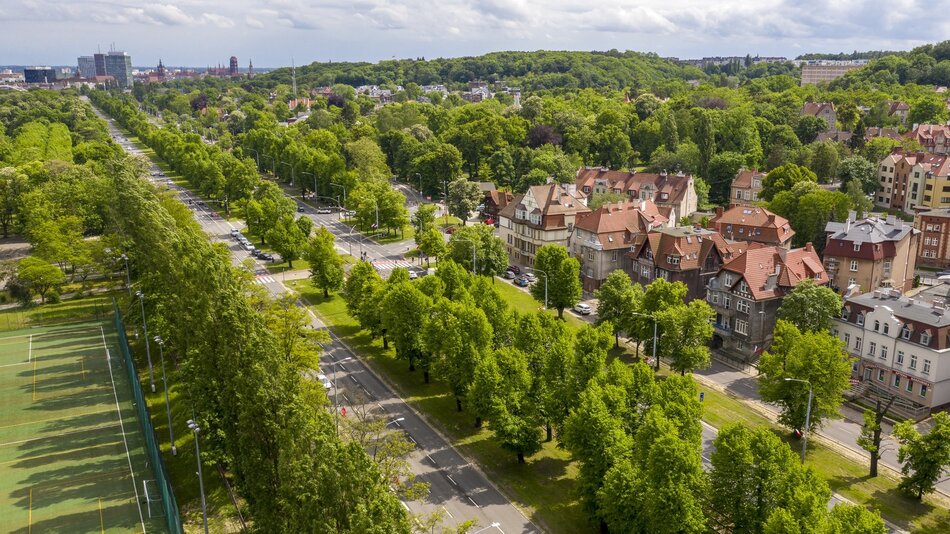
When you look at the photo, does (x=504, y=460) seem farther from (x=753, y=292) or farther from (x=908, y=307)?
(x=908, y=307)

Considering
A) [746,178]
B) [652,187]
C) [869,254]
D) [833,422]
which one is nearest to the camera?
[833,422]

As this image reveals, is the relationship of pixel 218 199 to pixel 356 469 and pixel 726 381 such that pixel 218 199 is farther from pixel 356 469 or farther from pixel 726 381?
pixel 356 469

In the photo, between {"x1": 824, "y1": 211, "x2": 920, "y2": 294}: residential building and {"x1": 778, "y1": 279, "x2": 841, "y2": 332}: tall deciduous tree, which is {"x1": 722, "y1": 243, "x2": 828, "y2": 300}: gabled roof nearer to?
{"x1": 778, "y1": 279, "x2": 841, "y2": 332}: tall deciduous tree

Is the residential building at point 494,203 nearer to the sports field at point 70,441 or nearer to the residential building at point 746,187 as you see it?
the residential building at point 746,187

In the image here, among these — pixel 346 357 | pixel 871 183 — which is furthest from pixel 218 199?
pixel 871 183

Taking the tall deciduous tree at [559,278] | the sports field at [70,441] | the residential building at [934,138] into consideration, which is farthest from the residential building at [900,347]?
the residential building at [934,138]

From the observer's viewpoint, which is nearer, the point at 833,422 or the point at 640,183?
the point at 833,422

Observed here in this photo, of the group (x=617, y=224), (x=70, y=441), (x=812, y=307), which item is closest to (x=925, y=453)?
(x=812, y=307)
